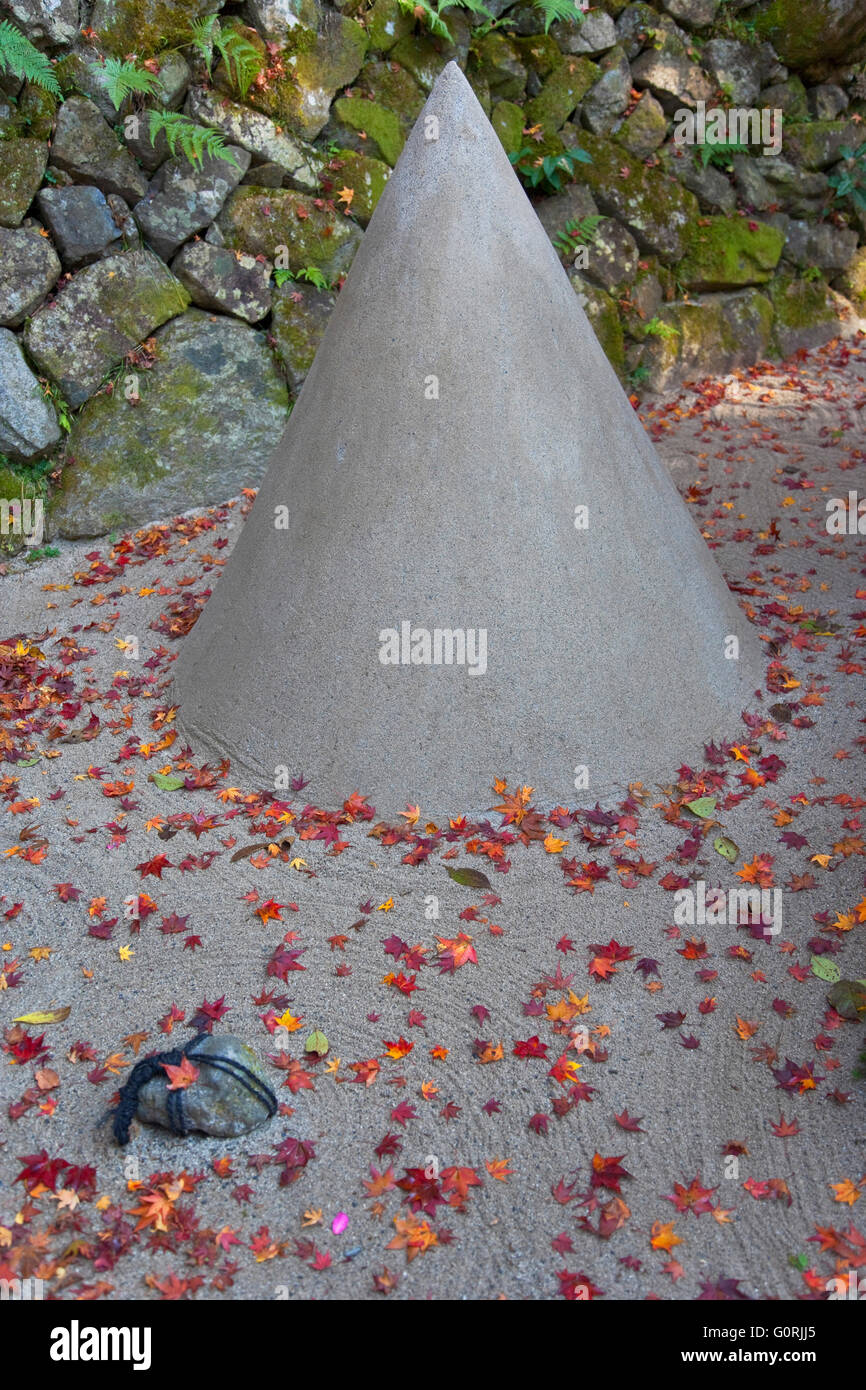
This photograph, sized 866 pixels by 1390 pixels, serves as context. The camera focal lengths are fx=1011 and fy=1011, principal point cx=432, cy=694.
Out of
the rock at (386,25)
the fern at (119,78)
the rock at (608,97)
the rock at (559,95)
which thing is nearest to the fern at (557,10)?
the rock at (559,95)

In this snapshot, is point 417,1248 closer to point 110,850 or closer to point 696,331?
point 110,850

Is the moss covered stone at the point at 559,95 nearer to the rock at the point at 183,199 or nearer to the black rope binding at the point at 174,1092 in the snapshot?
the rock at the point at 183,199

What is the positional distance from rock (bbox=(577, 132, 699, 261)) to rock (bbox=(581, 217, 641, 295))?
12 cm

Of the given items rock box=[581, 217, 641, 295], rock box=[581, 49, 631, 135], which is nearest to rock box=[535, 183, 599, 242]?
rock box=[581, 217, 641, 295]

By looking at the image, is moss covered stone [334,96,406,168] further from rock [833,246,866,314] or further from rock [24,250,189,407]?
rock [833,246,866,314]

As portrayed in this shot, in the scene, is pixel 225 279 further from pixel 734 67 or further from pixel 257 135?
pixel 734 67

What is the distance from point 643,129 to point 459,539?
5537mm

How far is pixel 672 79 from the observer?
7.58 metres

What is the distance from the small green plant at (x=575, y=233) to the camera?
23.3 ft

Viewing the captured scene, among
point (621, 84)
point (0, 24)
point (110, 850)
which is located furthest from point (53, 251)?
point (621, 84)

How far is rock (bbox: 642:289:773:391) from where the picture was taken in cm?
750

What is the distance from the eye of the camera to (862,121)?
860cm

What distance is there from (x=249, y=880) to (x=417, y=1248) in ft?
4.69

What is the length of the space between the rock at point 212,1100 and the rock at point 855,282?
8.56 metres
